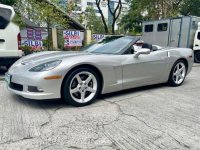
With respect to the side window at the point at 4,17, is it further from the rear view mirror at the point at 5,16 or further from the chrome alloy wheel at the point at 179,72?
the chrome alloy wheel at the point at 179,72

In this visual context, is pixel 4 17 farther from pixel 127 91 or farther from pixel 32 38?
pixel 32 38

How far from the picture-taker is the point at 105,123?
3.13 m

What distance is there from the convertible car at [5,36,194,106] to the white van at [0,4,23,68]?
218cm

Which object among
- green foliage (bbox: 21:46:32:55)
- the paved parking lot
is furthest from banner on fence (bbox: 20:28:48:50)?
the paved parking lot

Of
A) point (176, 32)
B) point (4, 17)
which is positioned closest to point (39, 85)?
point (4, 17)

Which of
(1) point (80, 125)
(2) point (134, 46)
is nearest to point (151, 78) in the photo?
(2) point (134, 46)

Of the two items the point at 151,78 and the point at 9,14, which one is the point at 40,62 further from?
the point at 9,14

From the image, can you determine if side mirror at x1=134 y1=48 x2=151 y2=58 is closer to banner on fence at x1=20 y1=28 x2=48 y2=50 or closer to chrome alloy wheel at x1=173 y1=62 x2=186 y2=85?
chrome alloy wheel at x1=173 y1=62 x2=186 y2=85

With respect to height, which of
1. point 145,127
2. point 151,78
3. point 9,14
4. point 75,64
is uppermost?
point 9,14

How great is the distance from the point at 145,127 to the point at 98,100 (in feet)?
4.38

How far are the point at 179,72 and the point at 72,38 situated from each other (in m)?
7.06

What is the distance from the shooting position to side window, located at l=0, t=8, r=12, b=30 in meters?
6.00

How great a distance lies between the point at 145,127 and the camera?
3.02m

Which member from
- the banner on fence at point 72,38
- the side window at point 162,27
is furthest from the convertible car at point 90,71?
the side window at point 162,27
